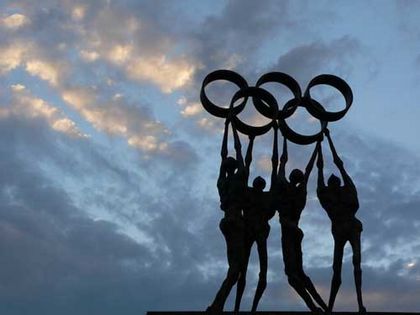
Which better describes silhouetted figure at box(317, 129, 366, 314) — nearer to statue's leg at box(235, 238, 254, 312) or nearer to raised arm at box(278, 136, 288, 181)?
raised arm at box(278, 136, 288, 181)

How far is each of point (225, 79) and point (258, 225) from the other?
4589mm

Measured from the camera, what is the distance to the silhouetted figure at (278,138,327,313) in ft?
58.5

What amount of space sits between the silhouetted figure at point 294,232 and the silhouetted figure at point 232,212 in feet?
3.56

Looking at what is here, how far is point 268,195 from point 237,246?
1.71m

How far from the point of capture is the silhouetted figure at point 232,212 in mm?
17502

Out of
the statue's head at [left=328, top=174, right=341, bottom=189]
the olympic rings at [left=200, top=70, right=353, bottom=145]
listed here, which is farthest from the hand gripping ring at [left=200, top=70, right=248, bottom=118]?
the statue's head at [left=328, top=174, right=341, bottom=189]

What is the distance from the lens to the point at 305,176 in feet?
62.0

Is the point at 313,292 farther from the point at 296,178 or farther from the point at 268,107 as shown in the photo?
the point at 268,107

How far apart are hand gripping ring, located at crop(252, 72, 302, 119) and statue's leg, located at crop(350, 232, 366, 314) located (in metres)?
4.10

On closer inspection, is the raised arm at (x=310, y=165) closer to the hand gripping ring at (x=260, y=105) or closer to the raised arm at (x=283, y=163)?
the raised arm at (x=283, y=163)

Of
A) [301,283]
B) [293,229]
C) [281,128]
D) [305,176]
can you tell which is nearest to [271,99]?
[281,128]

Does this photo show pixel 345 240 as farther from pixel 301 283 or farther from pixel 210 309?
pixel 210 309

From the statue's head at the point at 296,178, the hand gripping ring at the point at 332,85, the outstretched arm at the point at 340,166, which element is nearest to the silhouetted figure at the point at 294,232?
the statue's head at the point at 296,178

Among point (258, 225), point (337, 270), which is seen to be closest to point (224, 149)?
point (258, 225)
